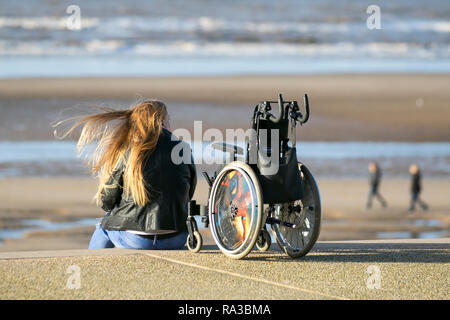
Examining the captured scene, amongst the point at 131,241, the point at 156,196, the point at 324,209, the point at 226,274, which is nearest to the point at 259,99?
the point at 324,209

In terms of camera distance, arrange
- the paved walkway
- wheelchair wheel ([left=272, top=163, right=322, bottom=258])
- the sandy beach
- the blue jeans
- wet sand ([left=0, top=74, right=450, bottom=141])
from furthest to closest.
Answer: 1. wet sand ([left=0, top=74, right=450, bottom=141])
2. the sandy beach
3. the blue jeans
4. wheelchair wheel ([left=272, top=163, right=322, bottom=258])
5. the paved walkway

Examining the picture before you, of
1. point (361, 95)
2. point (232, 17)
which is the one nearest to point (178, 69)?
point (361, 95)

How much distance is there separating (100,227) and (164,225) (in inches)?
22.7

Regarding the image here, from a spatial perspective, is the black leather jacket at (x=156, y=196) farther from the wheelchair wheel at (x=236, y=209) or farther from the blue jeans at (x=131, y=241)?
the wheelchair wheel at (x=236, y=209)

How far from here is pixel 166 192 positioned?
5.81m

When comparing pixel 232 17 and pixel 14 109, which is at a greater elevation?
pixel 232 17

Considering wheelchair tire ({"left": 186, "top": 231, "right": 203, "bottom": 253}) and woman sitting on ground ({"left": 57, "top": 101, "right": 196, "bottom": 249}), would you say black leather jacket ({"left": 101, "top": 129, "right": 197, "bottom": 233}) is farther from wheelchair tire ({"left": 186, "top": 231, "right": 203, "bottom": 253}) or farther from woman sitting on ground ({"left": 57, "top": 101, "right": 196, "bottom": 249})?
wheelchair tire ({"left": 186, "top": 231, "right": 203, "bottom": 253})

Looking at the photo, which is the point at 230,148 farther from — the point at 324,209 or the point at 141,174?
the point at 324,209

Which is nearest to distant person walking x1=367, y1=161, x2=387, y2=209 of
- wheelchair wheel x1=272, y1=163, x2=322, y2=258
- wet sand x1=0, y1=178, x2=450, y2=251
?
wet sand x1=0, y1=178, x2=450, y2=251

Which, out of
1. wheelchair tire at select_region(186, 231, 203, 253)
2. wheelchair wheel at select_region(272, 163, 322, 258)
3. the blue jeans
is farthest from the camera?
the blue jeans

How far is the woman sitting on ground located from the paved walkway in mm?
247

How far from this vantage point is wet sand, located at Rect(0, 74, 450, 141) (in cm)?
1864

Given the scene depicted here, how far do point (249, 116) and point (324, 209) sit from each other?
25.3ft

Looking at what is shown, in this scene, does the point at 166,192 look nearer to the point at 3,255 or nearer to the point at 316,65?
the point at 3,255
